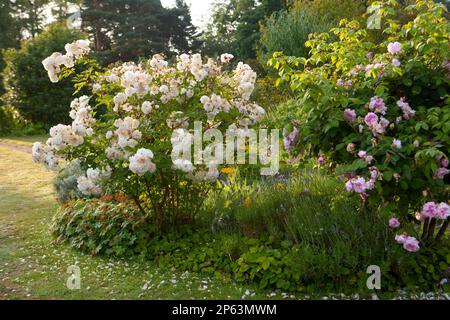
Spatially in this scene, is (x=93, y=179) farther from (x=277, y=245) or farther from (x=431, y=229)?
(x=431, y=229)

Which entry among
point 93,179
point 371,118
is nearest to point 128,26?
point 93,179

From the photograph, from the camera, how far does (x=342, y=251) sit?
3.21 m

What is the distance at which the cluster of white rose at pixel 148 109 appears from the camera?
10.9ft

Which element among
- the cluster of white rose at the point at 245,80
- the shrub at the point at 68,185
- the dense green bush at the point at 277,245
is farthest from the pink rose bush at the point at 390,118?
the shrub at the point at 68,185

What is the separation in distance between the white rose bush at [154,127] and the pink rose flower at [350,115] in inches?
39.6

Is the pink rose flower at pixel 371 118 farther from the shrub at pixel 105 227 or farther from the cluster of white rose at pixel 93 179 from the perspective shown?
the shrub at pixel 105 227

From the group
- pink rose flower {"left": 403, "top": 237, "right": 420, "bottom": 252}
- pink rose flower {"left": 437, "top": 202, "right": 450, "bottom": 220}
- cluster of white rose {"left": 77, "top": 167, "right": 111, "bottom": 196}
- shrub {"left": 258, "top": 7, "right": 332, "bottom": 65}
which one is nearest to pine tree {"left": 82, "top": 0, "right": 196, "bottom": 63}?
shrub {"left": 258, "top": 7, "right": 332, "bottom": 65}

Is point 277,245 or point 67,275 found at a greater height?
point 277,245

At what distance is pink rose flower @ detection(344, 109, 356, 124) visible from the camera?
9.80 ft

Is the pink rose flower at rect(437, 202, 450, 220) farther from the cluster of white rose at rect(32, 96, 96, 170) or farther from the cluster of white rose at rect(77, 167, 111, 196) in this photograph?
the cluster of white rose at rect(32, 96, 96, 170)

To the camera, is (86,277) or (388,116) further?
(86,277)

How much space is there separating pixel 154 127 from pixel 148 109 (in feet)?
0.72

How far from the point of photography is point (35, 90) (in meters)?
14.8
